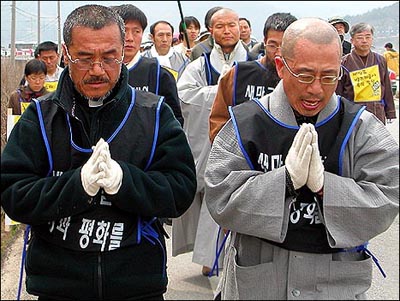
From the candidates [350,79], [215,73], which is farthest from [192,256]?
[350,79]

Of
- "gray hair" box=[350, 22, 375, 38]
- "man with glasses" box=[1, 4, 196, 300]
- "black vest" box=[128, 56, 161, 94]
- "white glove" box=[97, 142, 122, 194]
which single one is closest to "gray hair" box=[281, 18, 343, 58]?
"man with glasses" box=[1, 4, 196, 300]

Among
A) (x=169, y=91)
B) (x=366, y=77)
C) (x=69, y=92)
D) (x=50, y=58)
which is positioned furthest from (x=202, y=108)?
(x=69, y=92)

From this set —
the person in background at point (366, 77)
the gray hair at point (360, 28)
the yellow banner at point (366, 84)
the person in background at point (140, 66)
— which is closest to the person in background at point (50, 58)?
the person in background at point (140, 66)

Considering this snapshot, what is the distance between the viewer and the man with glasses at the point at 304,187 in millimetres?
2189

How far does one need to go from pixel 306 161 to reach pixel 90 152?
76 cm

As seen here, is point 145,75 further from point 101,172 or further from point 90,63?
point 101,172

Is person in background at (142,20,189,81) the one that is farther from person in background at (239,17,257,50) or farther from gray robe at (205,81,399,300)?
gray robe at (205,81,399,300)

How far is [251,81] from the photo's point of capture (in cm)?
397

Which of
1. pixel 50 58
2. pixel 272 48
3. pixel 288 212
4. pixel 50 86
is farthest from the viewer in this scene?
pixel 50 58

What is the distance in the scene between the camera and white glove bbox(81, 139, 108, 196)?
2121 mm

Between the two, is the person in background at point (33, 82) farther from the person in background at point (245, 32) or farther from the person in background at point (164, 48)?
Answer: the person in background at point (245, 32)

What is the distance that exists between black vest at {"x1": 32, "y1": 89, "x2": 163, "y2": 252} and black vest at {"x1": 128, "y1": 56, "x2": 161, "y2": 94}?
5.87 feet

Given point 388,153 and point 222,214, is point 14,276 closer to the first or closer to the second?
point 222,214

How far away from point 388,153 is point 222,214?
2.01ft
